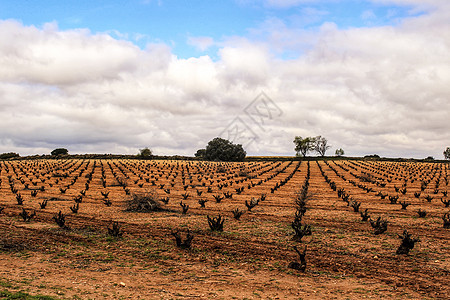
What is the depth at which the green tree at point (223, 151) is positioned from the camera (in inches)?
3765

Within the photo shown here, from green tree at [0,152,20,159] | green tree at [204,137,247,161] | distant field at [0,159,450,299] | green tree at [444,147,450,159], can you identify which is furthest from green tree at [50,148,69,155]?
green tree at [444,147,450,159]

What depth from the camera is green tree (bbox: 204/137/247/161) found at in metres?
95.6

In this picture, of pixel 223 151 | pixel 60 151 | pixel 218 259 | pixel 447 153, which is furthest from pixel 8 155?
pixel 447 153

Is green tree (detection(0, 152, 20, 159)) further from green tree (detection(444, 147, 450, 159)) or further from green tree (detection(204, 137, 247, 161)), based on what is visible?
green tree (detection(444, 147, 450, 159))

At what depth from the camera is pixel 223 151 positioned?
95.4m

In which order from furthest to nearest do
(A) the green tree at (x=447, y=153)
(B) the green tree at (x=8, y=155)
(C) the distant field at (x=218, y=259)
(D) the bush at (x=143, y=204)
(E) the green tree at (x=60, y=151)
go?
1. (A) the green tree at (x=447, y=153)
2. (E) the green tree at (x=60, y=151)
3. (B) the green tree at (x=8, y=155)
4. (D) the bush at (x=143, y=204)
5. (C) the distant field at (x=218, y=259)

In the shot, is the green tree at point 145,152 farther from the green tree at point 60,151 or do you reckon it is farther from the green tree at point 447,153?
the green tree at point 447,153

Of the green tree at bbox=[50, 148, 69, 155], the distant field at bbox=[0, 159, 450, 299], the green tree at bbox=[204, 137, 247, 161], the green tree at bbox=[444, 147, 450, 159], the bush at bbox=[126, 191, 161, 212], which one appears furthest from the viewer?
the green tree at bbox=[444, 147, 450, 159]

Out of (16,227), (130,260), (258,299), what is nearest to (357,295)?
(258,299)

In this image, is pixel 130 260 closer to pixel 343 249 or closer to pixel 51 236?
pixel 51 236

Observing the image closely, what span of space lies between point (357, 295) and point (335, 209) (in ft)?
45.9

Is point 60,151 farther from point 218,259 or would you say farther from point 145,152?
point 218,259

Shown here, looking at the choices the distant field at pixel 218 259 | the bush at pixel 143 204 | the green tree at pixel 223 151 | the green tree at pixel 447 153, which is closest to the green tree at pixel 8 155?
the green tree at pixel 223 151

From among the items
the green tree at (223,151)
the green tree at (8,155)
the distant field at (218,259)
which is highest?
the green tree at (223,151)
